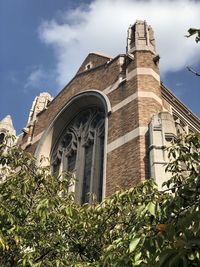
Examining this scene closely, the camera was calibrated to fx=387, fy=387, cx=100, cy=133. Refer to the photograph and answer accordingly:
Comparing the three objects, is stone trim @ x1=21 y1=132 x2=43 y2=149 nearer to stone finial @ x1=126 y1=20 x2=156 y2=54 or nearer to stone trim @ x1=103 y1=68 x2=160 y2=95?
Answer: stone trim @ x1=103 y1=68 x2=160 y2=95

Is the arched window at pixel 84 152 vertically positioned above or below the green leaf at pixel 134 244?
above

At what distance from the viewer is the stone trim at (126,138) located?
11008 mm

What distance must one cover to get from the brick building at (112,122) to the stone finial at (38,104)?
7 cm

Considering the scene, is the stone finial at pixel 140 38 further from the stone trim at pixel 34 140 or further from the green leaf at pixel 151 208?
the green leaf at pixel 151 208

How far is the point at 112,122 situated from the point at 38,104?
7.53 meters

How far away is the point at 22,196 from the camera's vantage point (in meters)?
6.93

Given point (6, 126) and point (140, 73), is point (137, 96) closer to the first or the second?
point (140, 73)

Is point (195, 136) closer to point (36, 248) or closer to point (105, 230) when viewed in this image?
point (105, 230)

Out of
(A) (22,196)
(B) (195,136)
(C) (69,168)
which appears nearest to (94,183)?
(C) (69,168)

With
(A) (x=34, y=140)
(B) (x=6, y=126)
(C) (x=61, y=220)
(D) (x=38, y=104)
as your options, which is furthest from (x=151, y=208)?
(B) (x=6, y=126)

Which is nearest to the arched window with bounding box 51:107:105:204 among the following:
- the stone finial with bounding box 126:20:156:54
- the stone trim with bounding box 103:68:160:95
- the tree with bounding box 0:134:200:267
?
the stone trim with bounding box 103:68:160:95

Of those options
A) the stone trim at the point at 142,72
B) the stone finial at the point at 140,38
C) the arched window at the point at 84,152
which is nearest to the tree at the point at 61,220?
the arched window at the point at 84,152

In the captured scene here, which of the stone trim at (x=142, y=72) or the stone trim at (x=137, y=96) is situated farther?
the stone trim at (x=142, y=72)

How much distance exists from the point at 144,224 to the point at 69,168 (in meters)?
10.8
